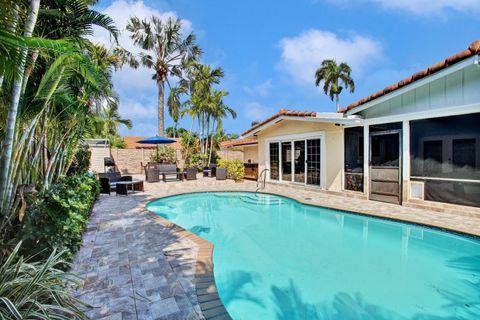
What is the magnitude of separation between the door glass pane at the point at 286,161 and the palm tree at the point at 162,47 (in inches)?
443

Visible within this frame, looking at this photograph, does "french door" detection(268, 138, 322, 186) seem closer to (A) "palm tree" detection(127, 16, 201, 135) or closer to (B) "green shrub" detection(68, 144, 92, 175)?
(B) "green shrub" detection(68, 144, 92, 175)

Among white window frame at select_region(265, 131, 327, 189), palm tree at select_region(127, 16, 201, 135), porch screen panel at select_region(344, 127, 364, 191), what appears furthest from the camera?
palm tree at select_region(127, 16, 201, 135)

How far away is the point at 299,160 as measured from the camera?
12.7 metres

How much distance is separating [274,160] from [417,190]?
7338mm

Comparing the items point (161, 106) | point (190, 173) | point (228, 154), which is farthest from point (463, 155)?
point (228, 154)

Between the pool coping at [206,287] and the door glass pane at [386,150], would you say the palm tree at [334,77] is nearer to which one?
the door glass pane at [386,150]

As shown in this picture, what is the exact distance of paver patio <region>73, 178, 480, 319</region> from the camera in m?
2.90

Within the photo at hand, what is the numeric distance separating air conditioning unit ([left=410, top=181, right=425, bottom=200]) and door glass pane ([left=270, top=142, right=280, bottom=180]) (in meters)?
6.83

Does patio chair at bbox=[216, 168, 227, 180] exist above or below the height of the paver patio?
above

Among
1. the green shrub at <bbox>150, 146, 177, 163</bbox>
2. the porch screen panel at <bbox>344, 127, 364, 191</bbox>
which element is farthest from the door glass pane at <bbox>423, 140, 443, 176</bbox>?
the green shrub at <bbox>150, 146, 177, 163</bbox>

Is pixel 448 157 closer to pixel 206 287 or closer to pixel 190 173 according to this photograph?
pixel 206 287

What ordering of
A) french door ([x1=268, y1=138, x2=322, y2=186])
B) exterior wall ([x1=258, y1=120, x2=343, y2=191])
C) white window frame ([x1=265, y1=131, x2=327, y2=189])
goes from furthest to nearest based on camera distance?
1. french door ([x1=268, y1=138, x2=322, y2=186])
2. white window frame ([x1=265, y1=131, x2=327, y2=189])
3. exterior wall ([x1=258, y1=120, x2=343, y2=191])

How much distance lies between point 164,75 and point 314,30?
12627mm

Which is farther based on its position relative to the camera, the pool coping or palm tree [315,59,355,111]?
palm tree [315,59,355,111]
